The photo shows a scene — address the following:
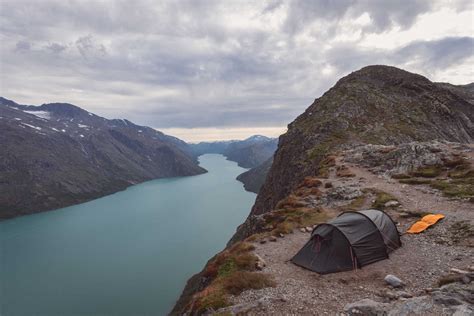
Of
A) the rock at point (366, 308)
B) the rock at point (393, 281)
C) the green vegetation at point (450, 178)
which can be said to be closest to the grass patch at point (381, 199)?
the green vegetation at point (450, 178)

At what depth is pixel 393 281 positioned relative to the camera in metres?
15.8

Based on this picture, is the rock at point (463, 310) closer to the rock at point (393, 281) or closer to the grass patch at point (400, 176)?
the rock at point (393, 281)

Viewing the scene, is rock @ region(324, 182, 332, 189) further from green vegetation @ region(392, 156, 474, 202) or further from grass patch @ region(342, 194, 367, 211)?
green vegetation @ region(392, 156, 474, 202)

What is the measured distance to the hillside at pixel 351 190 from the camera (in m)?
16.4

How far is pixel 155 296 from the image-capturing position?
297ft

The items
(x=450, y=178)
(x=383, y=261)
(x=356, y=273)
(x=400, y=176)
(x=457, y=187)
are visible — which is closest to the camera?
(x=356, y=273)

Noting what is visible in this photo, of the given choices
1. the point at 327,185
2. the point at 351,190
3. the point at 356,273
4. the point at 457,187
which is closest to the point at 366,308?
the point at 356,273

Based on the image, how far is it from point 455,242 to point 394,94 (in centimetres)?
8667

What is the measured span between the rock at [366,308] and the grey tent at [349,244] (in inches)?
184

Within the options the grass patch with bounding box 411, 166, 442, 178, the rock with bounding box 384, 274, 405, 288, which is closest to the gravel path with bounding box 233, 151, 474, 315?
the rock with bounding box 384, 274, 405, 288

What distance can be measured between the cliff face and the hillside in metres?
0.28

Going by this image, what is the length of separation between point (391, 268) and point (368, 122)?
220 feet

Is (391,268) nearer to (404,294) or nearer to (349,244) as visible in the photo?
(349,244)

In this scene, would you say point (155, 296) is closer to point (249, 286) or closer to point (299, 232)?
point (299, 232)
